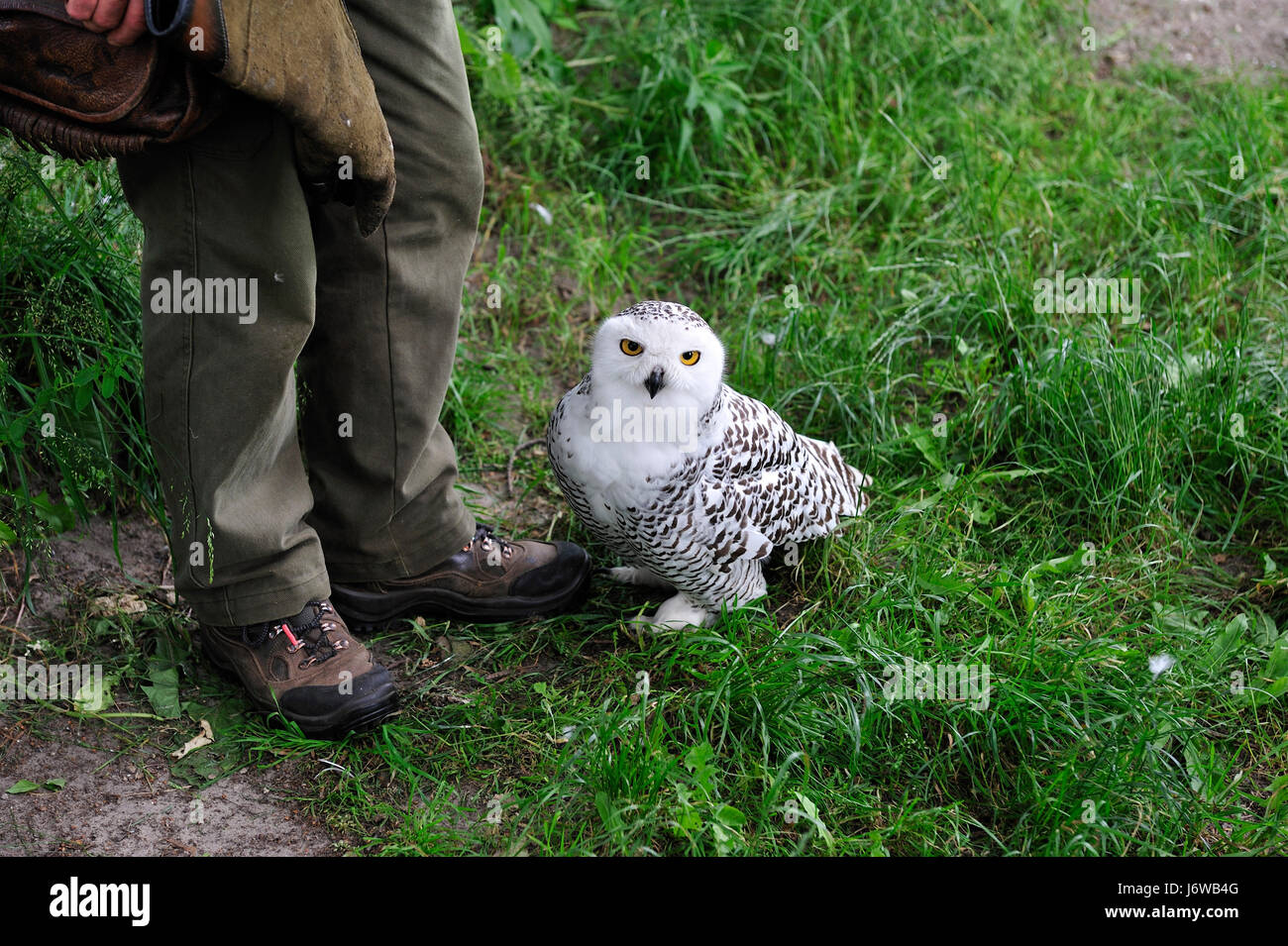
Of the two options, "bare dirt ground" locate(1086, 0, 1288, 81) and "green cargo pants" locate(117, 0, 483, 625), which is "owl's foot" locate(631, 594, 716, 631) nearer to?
"green cargo pants" locate(117, 0, 483, 625)

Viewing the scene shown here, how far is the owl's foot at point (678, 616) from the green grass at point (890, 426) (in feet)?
0.20

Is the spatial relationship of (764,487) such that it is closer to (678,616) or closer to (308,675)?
(678,616)

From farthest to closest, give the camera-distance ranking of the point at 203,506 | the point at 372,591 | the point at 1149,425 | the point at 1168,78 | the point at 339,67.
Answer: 1. the point at 1168,78
2. the point at 1149,425
3. the point at 372,591
4. the point at 203,506
5. the point at 339,67

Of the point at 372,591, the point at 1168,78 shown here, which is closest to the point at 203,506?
the point at 372,591

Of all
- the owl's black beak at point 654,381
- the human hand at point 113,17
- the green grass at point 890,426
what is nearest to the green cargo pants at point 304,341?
the human hand at point 113,17

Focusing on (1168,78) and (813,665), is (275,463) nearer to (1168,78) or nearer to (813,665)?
(813,665)

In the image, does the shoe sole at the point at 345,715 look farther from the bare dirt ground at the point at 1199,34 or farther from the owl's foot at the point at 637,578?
the bare dirt ground at the point at 1199,34

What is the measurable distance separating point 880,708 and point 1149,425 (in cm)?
148

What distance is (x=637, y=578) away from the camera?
10.3 feet

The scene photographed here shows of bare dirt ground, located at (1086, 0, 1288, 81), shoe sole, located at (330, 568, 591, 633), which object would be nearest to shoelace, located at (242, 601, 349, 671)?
shoe sole, located at (330, 568, 591, 633)

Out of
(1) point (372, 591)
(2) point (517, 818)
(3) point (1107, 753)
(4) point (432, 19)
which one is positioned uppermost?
(4) point (432, 19)

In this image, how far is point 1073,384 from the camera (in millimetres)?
3451

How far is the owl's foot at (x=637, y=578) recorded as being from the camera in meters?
3.12

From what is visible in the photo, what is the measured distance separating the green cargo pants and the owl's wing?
0.70m
